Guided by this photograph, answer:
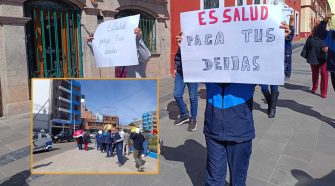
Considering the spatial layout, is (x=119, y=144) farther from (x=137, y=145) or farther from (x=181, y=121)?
(x=181, y=121)

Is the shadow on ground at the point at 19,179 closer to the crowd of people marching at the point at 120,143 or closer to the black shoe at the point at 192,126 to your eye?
the crowd of people marching at the point at 120,143

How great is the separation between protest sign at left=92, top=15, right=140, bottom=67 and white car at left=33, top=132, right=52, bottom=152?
170 cm

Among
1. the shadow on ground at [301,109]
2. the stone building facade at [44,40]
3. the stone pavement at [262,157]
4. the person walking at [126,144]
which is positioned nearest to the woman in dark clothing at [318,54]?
the shadow on ground at [301,109]

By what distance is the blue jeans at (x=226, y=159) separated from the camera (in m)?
2.43

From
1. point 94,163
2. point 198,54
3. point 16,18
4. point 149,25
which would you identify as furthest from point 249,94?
point 149,25

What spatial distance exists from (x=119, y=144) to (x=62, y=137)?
0.41m

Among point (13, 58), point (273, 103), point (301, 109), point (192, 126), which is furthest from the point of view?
point (301, 109)

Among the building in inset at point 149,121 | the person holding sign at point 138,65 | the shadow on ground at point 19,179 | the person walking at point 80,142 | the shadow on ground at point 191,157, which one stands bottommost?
the shadow on ground at point 19,179

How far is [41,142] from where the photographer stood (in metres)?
2.21

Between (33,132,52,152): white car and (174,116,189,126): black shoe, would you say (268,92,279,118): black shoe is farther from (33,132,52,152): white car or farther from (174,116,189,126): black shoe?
(33,132,52,152): white car

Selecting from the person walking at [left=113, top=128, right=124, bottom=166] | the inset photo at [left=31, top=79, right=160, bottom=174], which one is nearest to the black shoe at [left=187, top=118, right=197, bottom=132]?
the inset photo at [left=31, top=79, right=160, bottom=174]

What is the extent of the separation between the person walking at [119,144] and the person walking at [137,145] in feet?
0.25

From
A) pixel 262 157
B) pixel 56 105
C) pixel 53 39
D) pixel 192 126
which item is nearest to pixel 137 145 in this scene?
pixel 56 105

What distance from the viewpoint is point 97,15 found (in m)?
8.67
